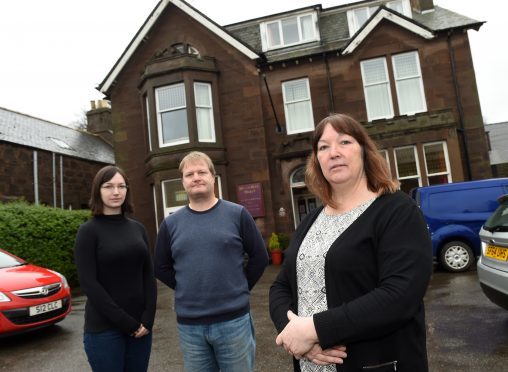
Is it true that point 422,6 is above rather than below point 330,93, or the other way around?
above

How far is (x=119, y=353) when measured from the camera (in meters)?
2.63

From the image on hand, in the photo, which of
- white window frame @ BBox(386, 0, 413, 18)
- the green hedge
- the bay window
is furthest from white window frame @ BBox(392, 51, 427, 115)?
the green hedge

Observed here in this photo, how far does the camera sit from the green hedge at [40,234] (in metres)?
9.66

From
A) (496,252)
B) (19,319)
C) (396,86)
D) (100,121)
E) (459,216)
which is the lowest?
(19,319)

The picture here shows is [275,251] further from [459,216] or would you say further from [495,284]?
[495,284]

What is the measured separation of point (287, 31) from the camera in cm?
1595

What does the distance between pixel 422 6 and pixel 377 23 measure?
387 centimetres

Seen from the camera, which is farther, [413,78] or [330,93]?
[330,93]

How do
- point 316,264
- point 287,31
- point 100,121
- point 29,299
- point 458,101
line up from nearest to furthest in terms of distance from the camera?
point 316,264 → point 29,299 → point 458,101 → point 287,31 → point 100,121

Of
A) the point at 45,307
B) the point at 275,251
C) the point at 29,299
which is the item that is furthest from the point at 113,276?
the point at 275,251

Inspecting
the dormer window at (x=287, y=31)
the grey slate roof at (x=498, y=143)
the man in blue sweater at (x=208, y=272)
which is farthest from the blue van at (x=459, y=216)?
the grey slate roof at (x=498, y=143)

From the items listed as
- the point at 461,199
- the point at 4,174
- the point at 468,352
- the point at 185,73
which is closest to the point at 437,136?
the point at 461,199

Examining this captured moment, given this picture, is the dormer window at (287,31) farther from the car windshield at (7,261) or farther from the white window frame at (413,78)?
the car windshield at (7,261)

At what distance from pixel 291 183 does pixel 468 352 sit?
10.4 metres
